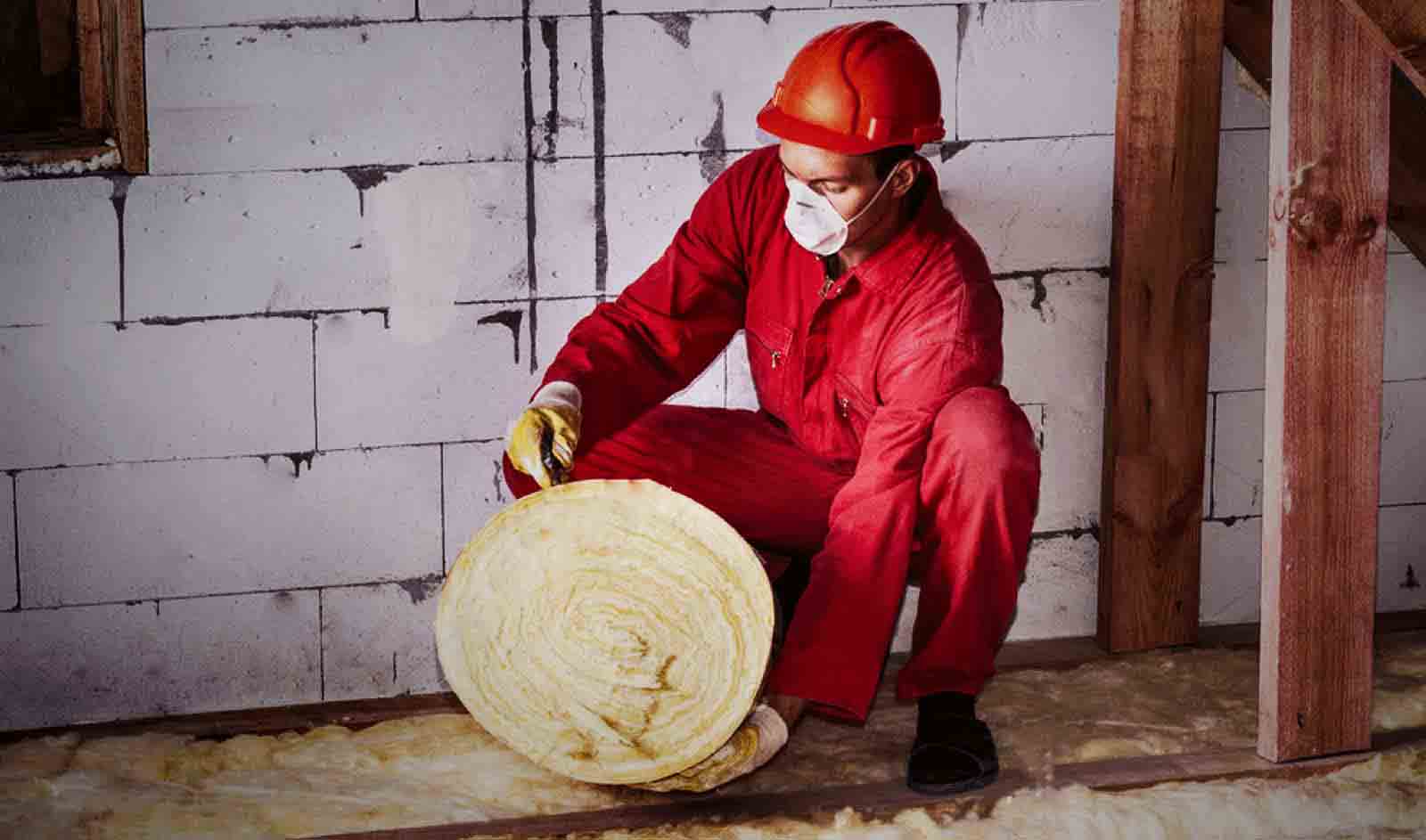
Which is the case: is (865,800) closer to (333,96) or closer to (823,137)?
(823,137)

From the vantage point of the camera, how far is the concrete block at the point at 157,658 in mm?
2715

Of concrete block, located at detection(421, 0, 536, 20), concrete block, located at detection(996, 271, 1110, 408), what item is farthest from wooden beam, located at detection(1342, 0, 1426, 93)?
concrete block, located at detection(421, 0, 536, 20)

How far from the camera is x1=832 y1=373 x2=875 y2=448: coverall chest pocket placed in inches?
99.3

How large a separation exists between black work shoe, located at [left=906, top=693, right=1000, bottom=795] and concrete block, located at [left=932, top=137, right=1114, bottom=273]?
97cm

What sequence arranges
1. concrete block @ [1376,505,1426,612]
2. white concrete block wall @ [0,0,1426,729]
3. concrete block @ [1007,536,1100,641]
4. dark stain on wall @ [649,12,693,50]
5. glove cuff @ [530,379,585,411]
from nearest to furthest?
glove cuff @ [530,379,585,411], white concrete block wall @ [0,0,1426,729], dark stain on wall @ [649,12,693,50], concrete block @ [1007,536,1100,641], concrete block @ [1376,505,1426,612]

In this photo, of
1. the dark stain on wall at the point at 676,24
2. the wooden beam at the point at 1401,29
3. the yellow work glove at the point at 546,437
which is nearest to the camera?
the wooden beam at the point at 1401,29

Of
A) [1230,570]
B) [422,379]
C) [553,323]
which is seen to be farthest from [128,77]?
[1230,570]

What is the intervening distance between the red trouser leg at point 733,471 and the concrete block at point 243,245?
56 centimetres

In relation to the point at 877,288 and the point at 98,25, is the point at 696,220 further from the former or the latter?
the point at 98,25

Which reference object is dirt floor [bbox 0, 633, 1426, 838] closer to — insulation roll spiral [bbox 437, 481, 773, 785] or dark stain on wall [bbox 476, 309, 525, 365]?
insulation roll spiral [bbox 437, 481, 773, 785]

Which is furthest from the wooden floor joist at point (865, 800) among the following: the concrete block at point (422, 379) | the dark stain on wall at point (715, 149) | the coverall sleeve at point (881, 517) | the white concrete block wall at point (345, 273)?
the dark stain on wall at point (715, 149)

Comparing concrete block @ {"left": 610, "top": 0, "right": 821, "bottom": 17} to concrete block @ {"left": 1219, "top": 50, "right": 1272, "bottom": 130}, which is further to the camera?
concrete block @ {"left": 1219, "top": 50, "right": 1272, "bottom": 130}

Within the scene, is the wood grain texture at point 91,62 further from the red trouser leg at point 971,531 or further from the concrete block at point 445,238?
the red trouser leg at point 971,531

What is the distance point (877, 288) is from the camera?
246 cm
